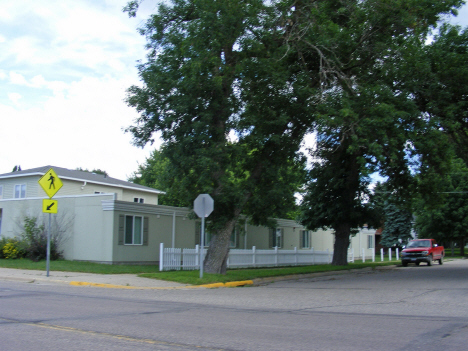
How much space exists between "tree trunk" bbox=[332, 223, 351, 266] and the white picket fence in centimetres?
343

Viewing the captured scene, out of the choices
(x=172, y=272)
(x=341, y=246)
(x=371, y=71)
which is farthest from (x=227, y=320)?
(x=341, y=246)

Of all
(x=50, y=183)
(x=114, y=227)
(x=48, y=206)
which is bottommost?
(x=114, y=227)

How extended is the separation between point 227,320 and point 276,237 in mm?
25928

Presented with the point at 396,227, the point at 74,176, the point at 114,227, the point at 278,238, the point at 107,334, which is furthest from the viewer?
the point at 396,227

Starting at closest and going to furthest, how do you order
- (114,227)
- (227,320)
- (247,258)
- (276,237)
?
(227,320)
(114,227)
(247,258)
(276,237)

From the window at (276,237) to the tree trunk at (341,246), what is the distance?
21.3 ft

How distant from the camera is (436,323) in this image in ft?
27.8

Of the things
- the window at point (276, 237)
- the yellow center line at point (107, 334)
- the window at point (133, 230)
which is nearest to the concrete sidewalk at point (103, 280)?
the window at point (133, 230)

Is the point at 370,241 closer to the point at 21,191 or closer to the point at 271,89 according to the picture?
the point at 21,191

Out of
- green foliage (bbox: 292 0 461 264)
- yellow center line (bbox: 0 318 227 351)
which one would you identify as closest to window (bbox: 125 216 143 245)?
green foliage (bbox: 292 0 461 264)

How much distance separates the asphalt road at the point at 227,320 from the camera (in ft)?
21.1

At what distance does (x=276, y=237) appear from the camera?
34.2 m

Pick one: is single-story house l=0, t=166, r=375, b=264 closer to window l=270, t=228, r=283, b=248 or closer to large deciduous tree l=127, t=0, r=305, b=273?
window l=270, t=228, r=283, b=248

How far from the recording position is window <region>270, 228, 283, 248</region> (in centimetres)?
3372
